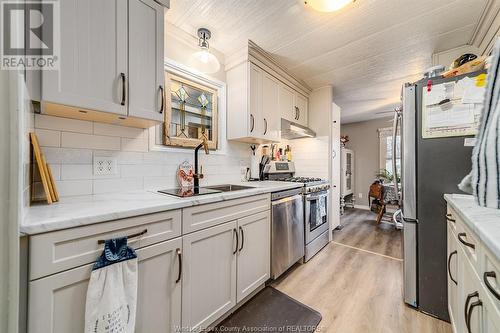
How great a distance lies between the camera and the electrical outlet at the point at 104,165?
1.35 meters

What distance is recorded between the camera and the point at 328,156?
2.93 metres

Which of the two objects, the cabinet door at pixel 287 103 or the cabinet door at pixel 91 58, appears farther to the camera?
the cabinet door at pixel 287 103

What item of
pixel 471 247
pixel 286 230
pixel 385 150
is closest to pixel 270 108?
pixel 286 230

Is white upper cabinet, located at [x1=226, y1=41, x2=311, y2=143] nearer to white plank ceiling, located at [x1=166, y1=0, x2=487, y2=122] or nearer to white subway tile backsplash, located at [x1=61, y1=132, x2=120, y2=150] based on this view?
white plank ceiling, located at [x1=166, y1=0, x2=487, y2=122]

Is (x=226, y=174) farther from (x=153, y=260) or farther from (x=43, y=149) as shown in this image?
(x=43, y=149)

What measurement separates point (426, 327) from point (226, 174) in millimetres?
2037

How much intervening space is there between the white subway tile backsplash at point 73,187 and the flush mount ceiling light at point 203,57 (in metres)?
1.38

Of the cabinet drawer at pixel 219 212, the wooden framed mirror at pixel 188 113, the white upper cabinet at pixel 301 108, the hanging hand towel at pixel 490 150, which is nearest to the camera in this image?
the hanging hand towel at pixel 490 150

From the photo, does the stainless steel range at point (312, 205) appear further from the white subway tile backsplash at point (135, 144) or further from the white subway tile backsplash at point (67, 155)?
the white subway tile backsplash at point (67, 155)

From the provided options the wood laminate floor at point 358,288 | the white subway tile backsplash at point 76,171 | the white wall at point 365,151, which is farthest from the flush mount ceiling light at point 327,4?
the white wall at point 365,151

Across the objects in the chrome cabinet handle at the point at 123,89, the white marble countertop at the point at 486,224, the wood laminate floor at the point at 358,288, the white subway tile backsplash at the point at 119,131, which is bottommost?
the wood laminate floor at the point at 358,288

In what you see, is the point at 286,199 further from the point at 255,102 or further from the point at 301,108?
the point at 301,108

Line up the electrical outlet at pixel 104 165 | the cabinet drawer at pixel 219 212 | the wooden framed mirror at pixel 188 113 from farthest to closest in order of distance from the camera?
1. the wooden framed mirror at pixel 188 113
2. the electrical outlet at pixel 104 165
3. the cabinet drawer at pixel 219 212

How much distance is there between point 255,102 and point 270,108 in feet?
0.98
